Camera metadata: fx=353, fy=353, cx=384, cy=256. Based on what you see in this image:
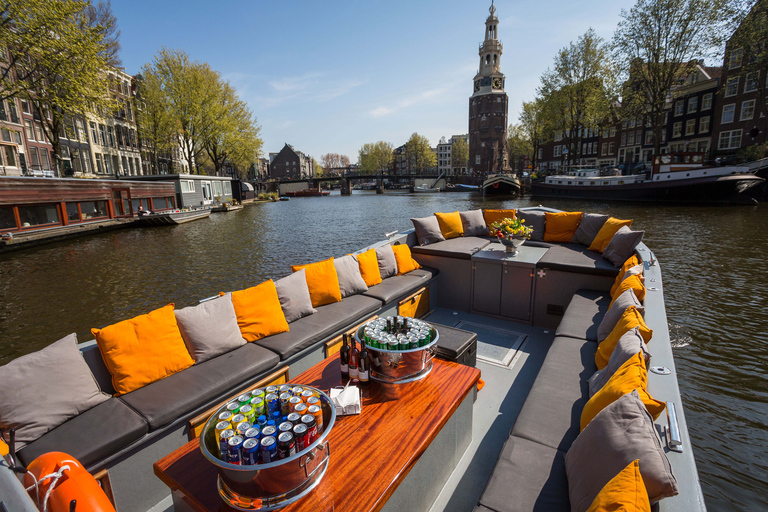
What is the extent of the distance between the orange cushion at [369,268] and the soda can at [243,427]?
3192mm

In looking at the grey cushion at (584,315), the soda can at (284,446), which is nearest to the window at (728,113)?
the grey cushion at (584,315)

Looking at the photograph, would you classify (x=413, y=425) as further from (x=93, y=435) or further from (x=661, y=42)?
(x=661, y=42)

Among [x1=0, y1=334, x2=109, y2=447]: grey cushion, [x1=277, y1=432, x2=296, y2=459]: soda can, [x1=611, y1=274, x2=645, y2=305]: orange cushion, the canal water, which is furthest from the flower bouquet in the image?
[x1=0, y1=334, x2=109, y2=447]: grey cushion

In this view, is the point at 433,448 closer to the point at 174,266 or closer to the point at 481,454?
the point at 481,454

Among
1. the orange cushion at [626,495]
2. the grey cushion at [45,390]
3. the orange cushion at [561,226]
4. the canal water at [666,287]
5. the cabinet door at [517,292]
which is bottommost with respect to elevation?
the canal water at [666,287]

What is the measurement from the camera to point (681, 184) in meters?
19.8

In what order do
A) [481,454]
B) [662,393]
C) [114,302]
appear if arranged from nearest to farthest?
[662,393] < [481,454] < [114,302]

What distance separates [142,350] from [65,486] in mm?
1456

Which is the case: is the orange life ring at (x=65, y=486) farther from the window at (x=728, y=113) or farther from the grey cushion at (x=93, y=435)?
the window at (x=728, y=113)

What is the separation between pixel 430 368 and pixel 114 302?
8.80 m

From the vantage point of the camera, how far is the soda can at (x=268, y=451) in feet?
5.13

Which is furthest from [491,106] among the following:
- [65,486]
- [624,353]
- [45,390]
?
[65,486]

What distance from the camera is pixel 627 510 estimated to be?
1.09m

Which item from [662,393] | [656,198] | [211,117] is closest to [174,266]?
[662,393]
